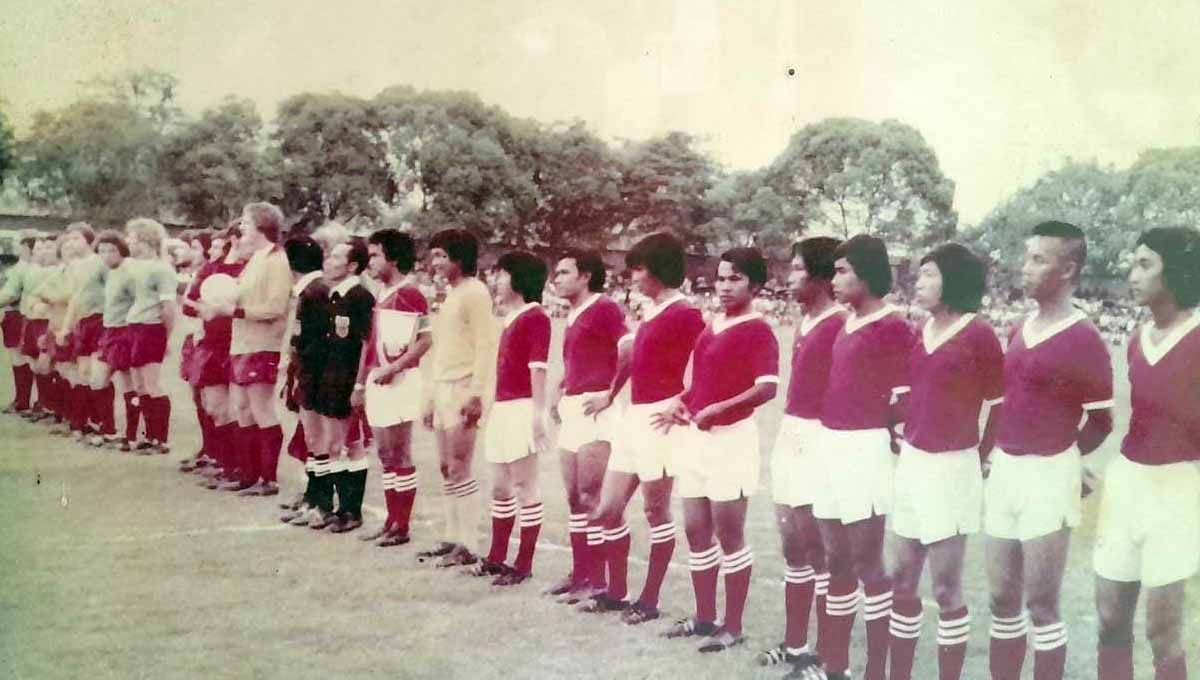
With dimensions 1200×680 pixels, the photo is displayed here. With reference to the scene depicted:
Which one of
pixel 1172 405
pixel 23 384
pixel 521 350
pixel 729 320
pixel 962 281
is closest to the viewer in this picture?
pixel 1172 405

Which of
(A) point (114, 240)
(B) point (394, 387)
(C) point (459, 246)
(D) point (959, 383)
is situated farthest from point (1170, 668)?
(A) point (114, 240)

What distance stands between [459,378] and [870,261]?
4.38 feet

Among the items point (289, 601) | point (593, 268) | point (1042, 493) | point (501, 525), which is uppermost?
point (593, 268)

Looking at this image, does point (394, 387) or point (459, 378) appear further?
point (394, 387)

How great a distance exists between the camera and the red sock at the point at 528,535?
10.7ft

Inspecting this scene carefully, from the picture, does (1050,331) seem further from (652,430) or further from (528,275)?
(528,275)

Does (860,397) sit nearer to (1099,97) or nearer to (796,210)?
(796,210)

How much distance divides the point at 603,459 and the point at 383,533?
83cm

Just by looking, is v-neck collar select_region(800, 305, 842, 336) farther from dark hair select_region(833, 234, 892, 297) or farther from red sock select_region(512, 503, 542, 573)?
red sock select_region(512, 503, 542, 573)

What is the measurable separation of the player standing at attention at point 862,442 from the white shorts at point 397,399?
138 cm

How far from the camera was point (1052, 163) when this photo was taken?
2955mm

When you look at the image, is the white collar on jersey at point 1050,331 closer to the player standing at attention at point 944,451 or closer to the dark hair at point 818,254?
the player standing at attention at point 944,451

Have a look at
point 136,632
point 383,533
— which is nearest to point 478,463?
point 383,533

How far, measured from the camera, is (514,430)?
323 centimetres
